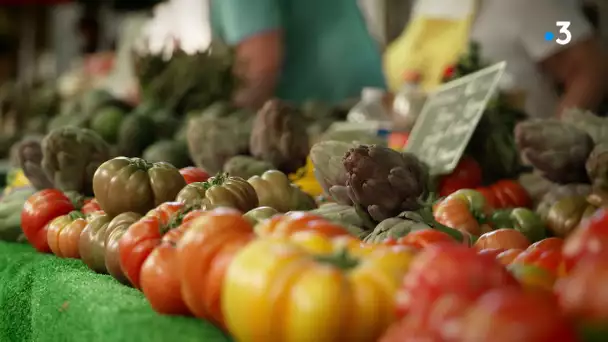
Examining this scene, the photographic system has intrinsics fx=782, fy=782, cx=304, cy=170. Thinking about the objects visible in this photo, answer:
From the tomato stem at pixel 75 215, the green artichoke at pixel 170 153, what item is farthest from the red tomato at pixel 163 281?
the green artichoke at pixel 170 153

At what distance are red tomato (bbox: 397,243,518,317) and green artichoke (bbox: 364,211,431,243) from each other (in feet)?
1.77

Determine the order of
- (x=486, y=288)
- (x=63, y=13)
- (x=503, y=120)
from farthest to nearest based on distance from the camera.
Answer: (x=63, y=13), (x=503, y=120), (x=486, y=288)

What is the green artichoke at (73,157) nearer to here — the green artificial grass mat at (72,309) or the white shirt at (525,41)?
the green artificial grass mat at (72,309)

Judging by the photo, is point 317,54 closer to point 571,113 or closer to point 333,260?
Result: point 571,113

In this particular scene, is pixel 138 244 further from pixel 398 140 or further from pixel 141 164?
pixel 398 140

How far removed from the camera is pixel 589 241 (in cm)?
78

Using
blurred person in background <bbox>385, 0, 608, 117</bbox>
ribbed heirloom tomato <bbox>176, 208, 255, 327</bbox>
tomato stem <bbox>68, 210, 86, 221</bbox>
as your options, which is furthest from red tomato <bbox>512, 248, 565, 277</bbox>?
blurred person in background <bbox>385, 0, 608, 117</bbox>

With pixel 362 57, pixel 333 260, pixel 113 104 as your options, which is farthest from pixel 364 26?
pixel 333 260

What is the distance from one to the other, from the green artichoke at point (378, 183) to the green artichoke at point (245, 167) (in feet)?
2.25

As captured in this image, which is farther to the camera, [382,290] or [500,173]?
[500,173]

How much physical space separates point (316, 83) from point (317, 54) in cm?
15

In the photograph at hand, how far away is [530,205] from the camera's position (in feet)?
6.88

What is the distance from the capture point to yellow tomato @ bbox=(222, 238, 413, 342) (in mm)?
797

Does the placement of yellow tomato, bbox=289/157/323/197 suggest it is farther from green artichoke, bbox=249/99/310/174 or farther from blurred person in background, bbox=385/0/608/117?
blurred person in background, bbox=385/0/608/117
